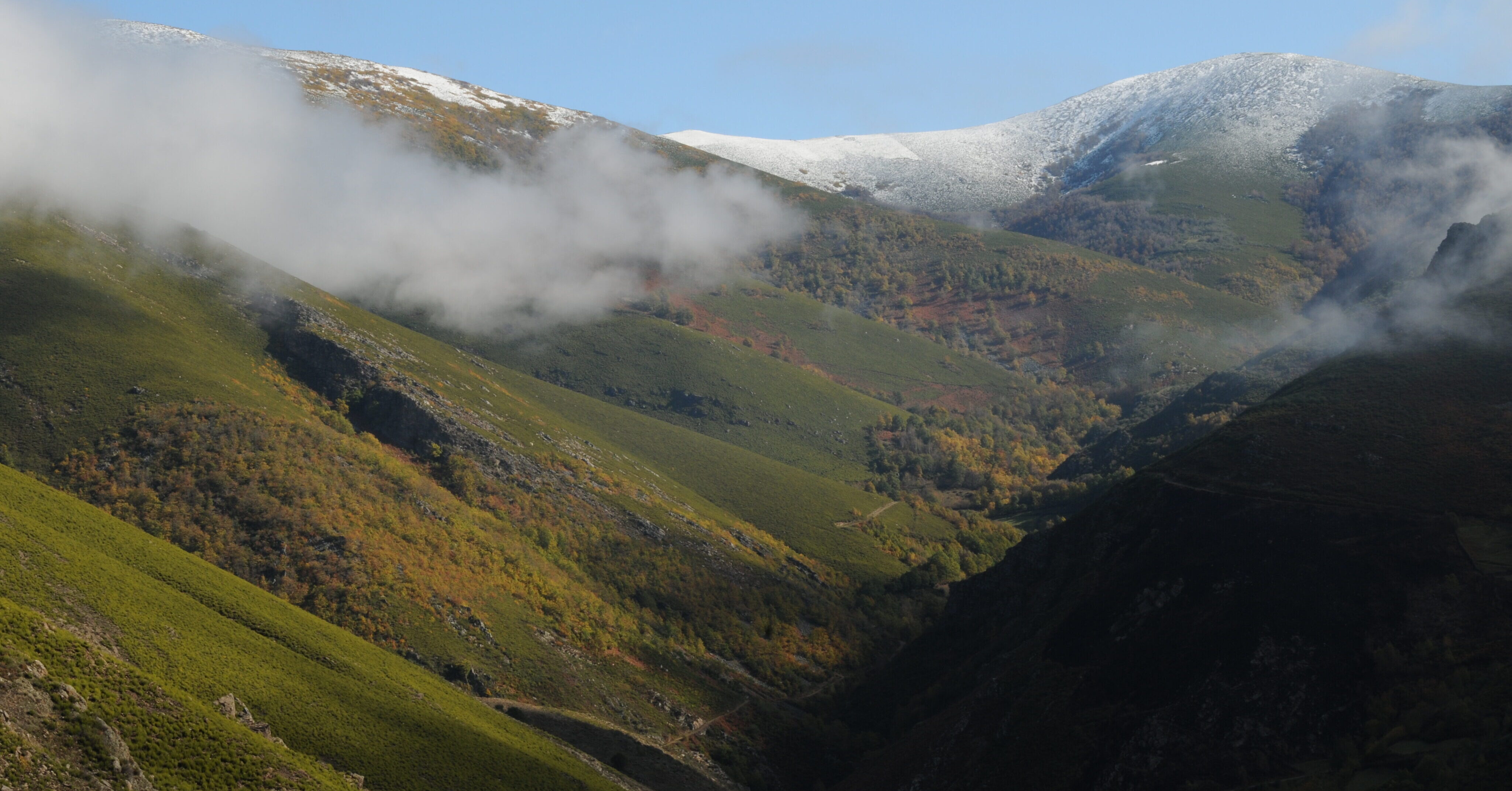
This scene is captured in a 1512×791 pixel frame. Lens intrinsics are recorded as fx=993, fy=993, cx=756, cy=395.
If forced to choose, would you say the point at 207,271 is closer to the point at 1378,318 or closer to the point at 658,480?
the point at 658,480

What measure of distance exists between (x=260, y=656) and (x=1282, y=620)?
2554 inches

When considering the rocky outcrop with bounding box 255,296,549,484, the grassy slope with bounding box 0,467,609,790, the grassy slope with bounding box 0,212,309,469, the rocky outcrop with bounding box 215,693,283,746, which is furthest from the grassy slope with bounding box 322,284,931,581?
the rocky outcrop with bounding box 215,693,283,746

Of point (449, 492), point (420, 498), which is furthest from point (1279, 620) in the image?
point (449, 492)

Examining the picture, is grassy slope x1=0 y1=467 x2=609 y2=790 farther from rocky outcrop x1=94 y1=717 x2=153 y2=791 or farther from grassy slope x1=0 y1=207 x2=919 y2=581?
grassy slope x1=0 y1=207 x2=919 y2=581

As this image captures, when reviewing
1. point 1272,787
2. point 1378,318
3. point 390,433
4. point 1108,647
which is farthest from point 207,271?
point 1378,318

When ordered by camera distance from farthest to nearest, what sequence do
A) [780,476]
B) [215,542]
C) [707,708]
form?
[780,476] < [707,708] < [215,542]

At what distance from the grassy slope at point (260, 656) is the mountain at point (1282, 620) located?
32308 mm

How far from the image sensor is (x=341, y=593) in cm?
8669

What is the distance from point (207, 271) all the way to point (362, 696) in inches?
3832

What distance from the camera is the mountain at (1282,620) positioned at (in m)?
A: 54.0

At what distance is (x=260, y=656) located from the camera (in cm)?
6444

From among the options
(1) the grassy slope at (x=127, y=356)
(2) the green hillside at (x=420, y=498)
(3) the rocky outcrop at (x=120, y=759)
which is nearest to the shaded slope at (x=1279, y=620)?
(2) the green hillside at (x=420, y=498)

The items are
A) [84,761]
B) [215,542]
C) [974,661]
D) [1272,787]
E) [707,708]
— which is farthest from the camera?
[707,708]

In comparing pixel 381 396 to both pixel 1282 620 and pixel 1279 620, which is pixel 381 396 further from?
pixel 1282 620
